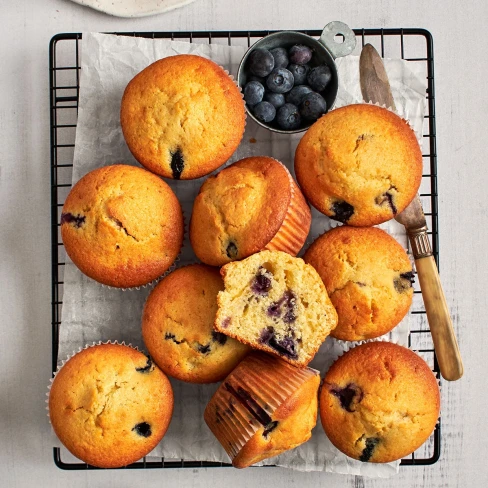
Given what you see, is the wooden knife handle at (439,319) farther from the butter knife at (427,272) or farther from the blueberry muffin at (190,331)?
the blueberry muffin at (190,331)

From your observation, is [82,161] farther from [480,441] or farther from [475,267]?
[480,441]

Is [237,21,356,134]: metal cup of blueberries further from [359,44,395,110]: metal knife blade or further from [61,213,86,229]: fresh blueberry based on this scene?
[61,213,86,229]: fresh blueberry

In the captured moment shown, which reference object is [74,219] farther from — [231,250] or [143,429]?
[143,429]

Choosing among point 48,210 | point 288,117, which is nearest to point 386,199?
point 288,117

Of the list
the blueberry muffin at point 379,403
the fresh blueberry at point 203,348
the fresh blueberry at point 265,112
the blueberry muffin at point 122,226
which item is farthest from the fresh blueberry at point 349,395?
the fresh blueberry at point 265,112

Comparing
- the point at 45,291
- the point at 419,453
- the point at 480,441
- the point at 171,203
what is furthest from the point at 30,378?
the point at 480,441

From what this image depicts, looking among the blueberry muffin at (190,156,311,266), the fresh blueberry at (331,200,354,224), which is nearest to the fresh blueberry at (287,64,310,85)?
the blueberry muffin at (190,156,311,266)
